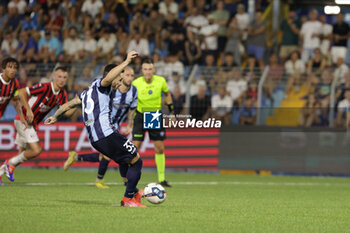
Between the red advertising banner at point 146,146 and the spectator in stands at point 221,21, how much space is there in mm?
3200

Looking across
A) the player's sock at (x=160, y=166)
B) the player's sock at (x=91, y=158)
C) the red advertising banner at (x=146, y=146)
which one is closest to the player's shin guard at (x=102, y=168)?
the player's sock at (x=91, y=158)

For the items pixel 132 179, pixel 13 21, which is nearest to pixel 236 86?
pixel 132 179

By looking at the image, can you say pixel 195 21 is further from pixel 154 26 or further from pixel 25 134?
pixel 25 134

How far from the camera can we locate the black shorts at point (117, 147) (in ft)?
29.2

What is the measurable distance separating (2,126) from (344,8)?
10700 mm

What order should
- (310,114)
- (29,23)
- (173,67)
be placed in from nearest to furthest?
(310,114) → (173,67) → (29,23)

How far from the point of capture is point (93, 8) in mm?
22938

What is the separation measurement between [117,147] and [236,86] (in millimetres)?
9135

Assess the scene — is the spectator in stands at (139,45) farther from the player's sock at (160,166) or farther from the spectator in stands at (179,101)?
the player's sock at (160,166)

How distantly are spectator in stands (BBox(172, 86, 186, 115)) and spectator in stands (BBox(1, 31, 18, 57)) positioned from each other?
716cm

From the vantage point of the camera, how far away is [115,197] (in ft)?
34.8

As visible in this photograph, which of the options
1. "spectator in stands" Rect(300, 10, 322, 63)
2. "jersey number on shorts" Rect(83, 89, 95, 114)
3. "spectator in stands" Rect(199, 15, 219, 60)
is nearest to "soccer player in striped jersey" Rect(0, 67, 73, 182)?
"jersey number on shorts" Rect(83, 89, 95, 114)

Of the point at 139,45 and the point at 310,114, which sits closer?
the point at 310,114

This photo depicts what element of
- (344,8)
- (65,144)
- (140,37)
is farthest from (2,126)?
(344,8)
